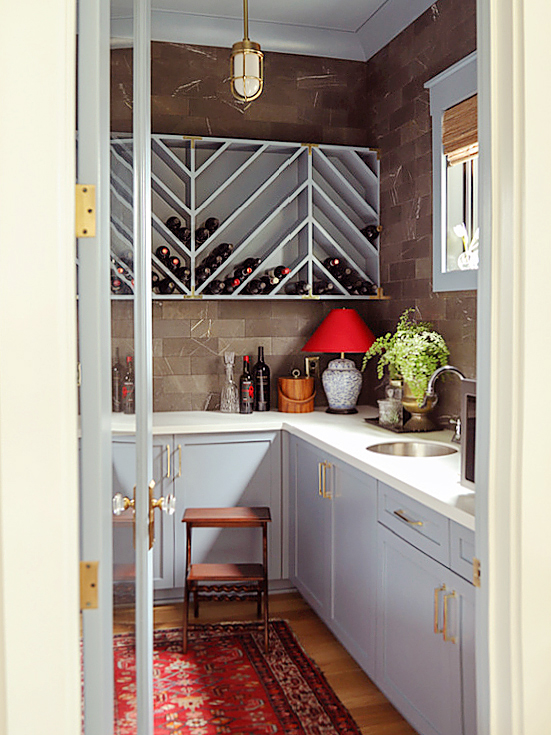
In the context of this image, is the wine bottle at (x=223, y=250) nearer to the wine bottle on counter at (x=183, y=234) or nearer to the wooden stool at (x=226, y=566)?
the wine bottle on counter at (x=183, y=234)

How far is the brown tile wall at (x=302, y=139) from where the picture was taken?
3.67 meters

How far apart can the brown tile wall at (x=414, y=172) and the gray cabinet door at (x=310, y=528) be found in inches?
28.3

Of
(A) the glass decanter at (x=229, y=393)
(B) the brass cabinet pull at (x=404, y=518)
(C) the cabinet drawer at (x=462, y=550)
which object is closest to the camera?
(C) the cabinet drawer at (x=462, y=550)

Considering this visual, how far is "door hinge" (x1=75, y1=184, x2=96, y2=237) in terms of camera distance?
118cm

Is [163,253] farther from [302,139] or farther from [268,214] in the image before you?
[302,139]

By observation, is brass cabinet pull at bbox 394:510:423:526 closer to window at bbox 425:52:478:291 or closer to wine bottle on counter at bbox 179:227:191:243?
window at bbox 425:52:478:291

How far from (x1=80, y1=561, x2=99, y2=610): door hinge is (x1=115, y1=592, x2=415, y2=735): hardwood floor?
167 centimetres

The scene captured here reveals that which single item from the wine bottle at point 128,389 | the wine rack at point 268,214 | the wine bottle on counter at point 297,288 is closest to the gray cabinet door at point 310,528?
the wine bottle on counter at point 297,288

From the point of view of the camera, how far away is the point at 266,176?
13.4ft

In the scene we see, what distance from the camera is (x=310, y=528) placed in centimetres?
346

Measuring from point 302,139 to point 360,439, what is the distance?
1.96m

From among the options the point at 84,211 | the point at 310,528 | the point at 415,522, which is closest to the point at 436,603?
the point at 415,522
